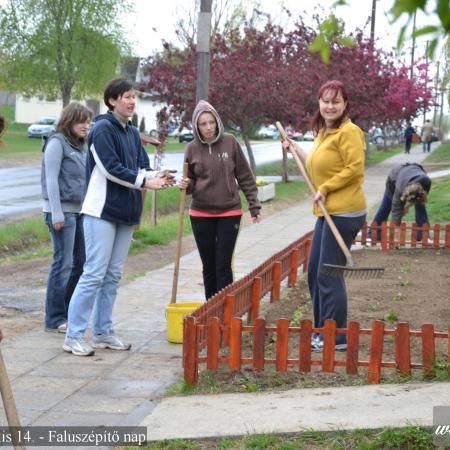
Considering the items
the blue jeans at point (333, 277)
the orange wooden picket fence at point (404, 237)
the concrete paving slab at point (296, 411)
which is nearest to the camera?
the concrete paving slab at point (296, 411)

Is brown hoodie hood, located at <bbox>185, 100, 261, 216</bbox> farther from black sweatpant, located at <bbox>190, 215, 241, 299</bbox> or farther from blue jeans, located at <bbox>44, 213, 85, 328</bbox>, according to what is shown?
blue jeans, located at <bbox>44, 213, 85, 328</bbox>

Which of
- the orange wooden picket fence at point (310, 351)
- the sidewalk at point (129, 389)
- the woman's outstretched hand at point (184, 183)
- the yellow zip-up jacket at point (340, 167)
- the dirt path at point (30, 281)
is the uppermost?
the yellow zip-up jacket at point (340, 167)

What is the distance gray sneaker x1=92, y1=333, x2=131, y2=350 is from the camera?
6.83m

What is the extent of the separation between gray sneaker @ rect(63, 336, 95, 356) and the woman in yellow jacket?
1.53 metres

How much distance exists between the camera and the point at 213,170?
7.38m

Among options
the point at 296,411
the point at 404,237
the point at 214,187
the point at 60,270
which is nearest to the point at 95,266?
the point at 60,270

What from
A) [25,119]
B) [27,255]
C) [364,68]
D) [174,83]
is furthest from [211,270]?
[25,119]

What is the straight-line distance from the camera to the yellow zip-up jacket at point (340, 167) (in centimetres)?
641

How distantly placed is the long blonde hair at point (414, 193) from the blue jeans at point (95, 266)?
574cm

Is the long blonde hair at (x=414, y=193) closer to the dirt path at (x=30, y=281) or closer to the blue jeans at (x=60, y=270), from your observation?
the dirt path at (x=30, y=281)

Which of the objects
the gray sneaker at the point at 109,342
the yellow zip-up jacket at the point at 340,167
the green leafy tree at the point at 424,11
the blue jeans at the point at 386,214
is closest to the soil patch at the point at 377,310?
the blue jeans at the point at 386,214

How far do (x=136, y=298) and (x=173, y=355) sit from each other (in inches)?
93.6

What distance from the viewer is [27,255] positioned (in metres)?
12.3

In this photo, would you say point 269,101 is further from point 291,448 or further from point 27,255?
point 291,448
